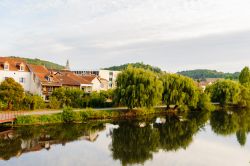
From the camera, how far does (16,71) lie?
49531 millimetres

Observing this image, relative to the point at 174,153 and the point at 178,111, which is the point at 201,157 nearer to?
the point at 174,153

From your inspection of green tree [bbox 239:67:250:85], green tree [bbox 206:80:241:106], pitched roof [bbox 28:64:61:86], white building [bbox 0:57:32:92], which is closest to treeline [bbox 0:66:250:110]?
pitched roof [bbox 28:64:61:86]

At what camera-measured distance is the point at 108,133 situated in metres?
36.5

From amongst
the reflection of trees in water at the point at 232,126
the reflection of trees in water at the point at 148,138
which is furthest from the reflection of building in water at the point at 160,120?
the reflection of trees in water at the point at 232,126

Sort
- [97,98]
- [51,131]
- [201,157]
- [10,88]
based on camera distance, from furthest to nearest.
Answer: [97,98], [10,88], [51,131], [201,157]

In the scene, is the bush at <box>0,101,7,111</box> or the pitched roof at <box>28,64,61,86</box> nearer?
the bush at <box>0,101,7,111</box>

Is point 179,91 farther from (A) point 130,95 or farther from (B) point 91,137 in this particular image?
(B) point 91,137

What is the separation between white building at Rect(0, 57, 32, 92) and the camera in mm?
48156

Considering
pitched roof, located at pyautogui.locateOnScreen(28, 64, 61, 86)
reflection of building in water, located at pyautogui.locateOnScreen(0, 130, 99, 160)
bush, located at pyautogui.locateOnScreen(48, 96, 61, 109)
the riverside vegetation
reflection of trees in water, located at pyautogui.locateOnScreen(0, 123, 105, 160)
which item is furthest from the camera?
pitched roof, located at pyautogui.locateOnScreen(28, 64, 61, 86)

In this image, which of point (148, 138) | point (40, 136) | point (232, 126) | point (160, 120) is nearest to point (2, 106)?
point (40, 136)

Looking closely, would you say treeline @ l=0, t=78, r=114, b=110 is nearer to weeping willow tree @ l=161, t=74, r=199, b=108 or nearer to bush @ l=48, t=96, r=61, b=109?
bush @ l=48, t=96, r=61, b=109

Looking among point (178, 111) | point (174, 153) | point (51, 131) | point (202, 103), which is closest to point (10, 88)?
point (51, 131)

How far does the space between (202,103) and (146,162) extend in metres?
37.7

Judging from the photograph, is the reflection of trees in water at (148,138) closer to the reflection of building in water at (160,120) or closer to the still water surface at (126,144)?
the still water surface at (126,144)
